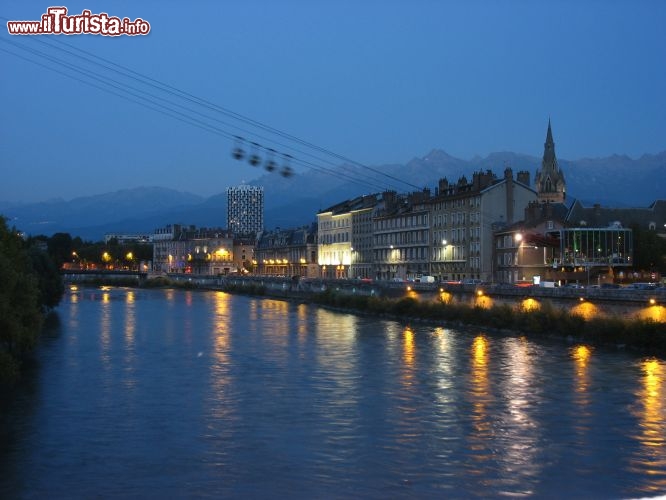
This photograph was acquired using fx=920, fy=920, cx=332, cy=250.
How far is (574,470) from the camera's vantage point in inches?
894

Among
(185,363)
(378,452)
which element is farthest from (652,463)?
(185,363)

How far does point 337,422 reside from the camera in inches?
1111

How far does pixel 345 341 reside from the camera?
53.0 metres

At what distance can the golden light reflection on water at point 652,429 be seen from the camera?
22328 millimetres

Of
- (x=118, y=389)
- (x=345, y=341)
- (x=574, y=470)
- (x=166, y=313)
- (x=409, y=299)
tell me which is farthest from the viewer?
(x=166, y=313)

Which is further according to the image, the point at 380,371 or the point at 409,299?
the point at 409,299

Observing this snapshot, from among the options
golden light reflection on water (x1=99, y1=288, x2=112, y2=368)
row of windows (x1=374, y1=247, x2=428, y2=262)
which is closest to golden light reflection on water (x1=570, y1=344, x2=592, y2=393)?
golden light reflection on water (x1=99, y1=288, x2=112, y2=368)

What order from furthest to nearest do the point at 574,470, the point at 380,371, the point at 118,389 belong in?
the point at 380,371 → the point at 118,389 → the point at 574,470

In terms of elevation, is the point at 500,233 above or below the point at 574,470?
above

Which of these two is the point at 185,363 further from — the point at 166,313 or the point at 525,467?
the point at 166,313

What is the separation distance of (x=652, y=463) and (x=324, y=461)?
8.31 m

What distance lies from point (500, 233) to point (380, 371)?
48.7 metres

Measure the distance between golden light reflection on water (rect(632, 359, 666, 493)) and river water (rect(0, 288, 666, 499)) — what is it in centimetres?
8

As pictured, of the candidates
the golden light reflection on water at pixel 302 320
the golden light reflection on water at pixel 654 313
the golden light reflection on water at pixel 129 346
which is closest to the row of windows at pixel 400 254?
the golden light reflection on water at pixel 302 320
